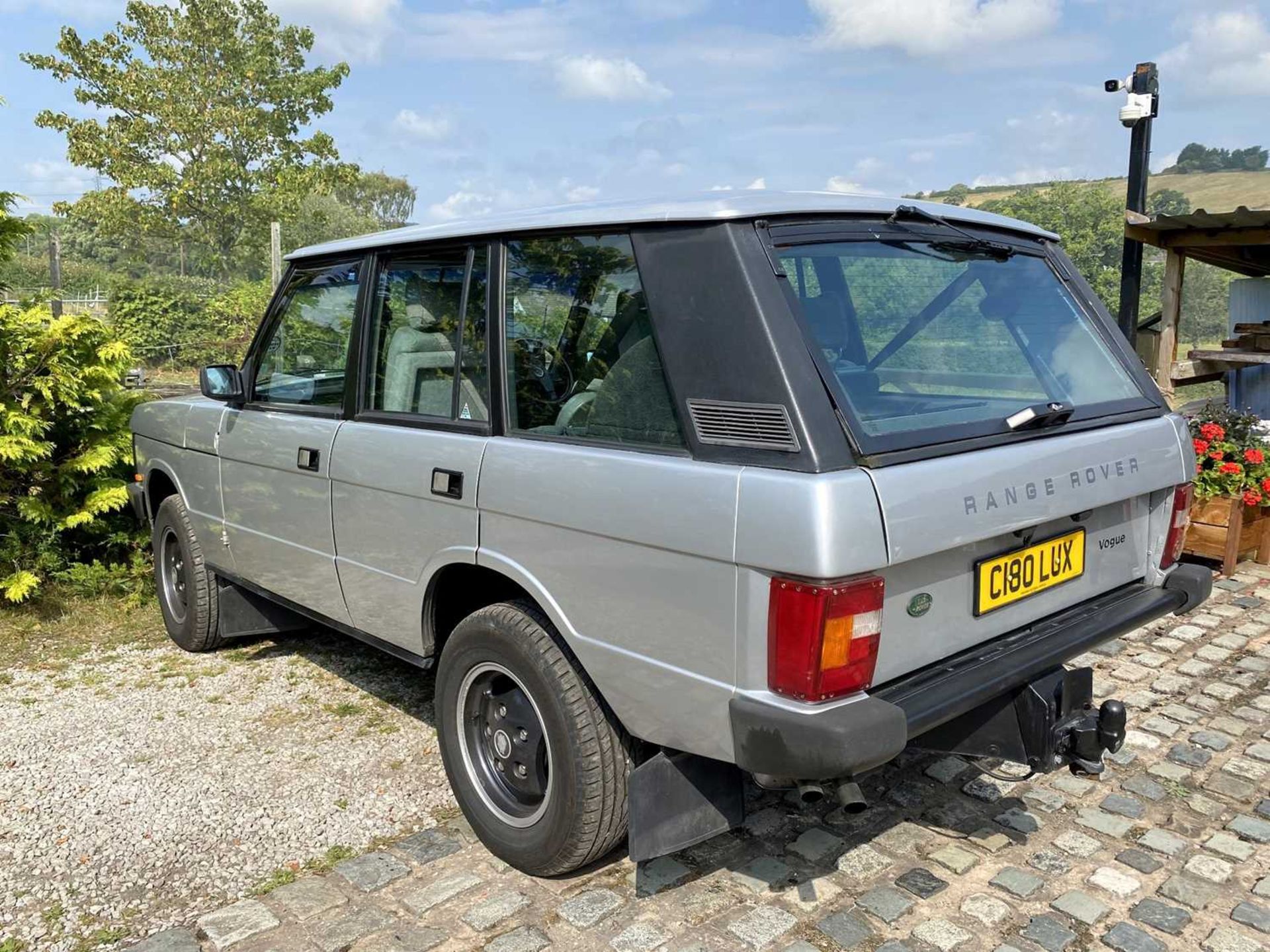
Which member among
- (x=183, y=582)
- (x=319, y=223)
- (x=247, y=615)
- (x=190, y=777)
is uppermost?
(x=319, y=223)

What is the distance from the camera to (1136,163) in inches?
300

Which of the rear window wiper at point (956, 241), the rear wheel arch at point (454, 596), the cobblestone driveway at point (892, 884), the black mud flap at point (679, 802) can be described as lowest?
the cobblestone driveway at point (892, 884)

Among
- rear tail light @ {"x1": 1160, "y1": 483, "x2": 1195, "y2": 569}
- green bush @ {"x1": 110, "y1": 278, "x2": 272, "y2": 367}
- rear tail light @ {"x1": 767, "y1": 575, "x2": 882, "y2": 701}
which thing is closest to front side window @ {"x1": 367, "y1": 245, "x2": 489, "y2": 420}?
rear tail light @ {"x1": 767, "y1": 575, "x2": 882, "y2": 701}

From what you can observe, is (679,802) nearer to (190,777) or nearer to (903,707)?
(903,707)

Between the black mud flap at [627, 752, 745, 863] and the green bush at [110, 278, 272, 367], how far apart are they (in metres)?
19.2

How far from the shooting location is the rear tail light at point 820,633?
2129mm

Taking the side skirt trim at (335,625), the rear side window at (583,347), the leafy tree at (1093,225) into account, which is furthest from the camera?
the leafy tree at (1093,225)

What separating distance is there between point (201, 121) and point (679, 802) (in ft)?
111

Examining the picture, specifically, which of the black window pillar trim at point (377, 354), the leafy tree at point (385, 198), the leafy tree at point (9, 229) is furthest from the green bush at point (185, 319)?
the leafy tree at point (385, 198)

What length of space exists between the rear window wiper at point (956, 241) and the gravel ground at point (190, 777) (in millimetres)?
2467

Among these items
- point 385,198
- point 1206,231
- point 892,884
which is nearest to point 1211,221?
point 1206,231

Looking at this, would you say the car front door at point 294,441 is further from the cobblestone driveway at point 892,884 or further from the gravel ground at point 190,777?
the cobblestone driveway at point 892,884

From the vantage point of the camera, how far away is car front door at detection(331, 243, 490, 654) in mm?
3064

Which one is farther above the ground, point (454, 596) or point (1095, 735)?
point (454, 596)
